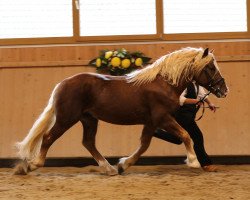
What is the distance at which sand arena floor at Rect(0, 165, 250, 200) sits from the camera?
181 inches

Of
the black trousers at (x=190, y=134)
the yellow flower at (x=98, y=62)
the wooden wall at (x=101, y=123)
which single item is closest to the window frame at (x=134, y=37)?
the wooden wall at (x=101, y=123)

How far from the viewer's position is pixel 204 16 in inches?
286

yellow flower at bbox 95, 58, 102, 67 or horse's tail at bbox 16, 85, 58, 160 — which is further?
yellow flower at bbox 95, 58, 102, 67

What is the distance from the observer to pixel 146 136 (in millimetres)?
5711

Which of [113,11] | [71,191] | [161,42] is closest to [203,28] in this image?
[161,42]

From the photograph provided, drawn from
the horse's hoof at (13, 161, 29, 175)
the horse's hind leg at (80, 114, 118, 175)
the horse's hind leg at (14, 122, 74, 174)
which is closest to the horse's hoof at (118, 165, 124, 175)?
the horse's hind leg at (80, 114, 118, 175)

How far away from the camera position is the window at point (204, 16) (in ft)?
23.7

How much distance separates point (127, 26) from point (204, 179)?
2.65 meters

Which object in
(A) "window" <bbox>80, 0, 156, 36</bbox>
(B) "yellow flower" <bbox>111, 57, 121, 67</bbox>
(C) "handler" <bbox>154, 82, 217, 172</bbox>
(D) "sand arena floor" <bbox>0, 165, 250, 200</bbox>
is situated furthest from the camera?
(A) "window" <bbox>80, 0, 156, 36</bbox>

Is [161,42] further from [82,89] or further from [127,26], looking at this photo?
[82,89]

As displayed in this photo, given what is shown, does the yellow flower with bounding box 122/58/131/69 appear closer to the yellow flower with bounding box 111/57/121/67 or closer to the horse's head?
the yellow flower with bounding box 111/57/121/67

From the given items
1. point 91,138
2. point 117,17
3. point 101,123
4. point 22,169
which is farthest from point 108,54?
point 22,169

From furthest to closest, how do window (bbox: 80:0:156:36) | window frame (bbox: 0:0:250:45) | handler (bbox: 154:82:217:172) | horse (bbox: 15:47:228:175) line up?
window (bbox: 80:0:156:36) → window frame (bbox: 0:0:250:45) → handler (bbox: 154:82:217:172) → horse (bbox: 15:47:228:175)

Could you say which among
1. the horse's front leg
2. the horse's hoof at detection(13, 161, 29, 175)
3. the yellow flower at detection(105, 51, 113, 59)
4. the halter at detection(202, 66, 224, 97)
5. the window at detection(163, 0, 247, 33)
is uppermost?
the window at detection(163, 0, 247, 33)
